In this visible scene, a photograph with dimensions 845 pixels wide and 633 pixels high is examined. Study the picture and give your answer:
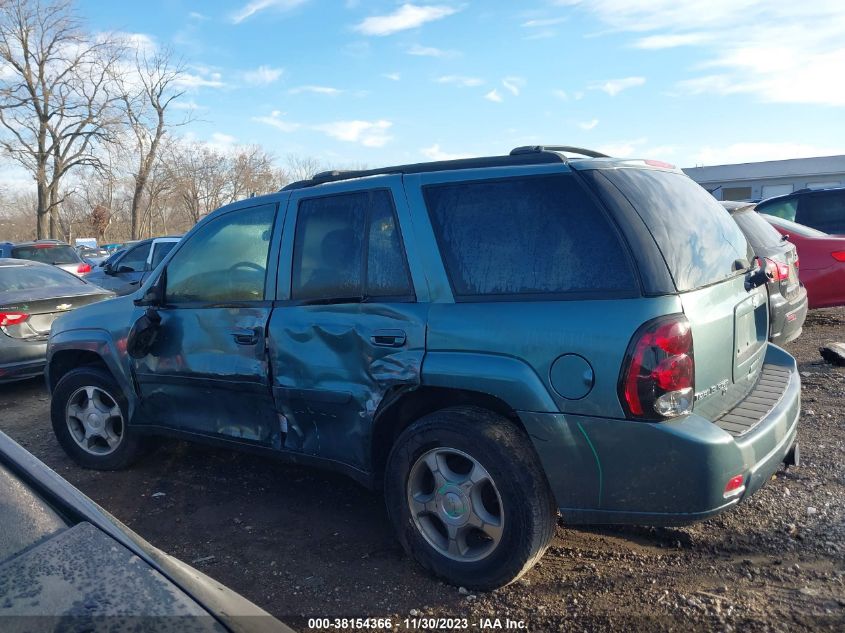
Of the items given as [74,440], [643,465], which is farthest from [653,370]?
[74,440]

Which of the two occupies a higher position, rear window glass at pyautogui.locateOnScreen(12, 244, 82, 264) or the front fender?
rear window glass at pyautogui.locateOnScreen(12, 244, 82, 264)

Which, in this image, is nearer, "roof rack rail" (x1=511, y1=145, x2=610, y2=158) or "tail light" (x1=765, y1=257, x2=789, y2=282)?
"roof rack rail" (x1=511, y1=145, x2=610, y2=158)

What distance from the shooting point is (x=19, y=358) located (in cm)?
690

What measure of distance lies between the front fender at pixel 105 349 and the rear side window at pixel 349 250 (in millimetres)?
1541

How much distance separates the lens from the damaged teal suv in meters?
2.65

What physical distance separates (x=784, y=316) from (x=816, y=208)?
5296mm

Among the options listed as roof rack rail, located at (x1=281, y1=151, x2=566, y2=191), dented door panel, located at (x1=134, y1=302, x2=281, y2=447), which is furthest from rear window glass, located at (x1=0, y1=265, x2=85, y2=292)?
roof rack rail, located at (x1=281, y1=151, x2=566, y2=191)

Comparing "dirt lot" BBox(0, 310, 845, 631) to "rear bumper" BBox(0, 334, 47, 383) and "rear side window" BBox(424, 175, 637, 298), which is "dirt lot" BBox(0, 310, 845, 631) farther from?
"rear bumper" BBox(0, 334, 47, 383)

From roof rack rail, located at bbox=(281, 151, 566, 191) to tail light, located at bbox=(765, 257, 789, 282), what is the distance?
3209 mm

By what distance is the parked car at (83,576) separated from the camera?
1404 mm

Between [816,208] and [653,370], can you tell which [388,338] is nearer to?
[653,370]

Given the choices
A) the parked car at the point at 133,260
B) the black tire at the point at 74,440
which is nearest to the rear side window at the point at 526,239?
the black tire at the point at 74,440

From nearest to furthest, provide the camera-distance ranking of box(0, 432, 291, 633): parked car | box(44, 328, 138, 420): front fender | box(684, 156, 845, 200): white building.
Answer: box(0, 432, 291, 633): parked car < box(44, 328, 138, 420): front fender < box(684, 156, 845, 200): white building

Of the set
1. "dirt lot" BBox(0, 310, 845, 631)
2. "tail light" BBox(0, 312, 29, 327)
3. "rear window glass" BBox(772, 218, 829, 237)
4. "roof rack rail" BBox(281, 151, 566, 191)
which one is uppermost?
"roof rack rail" BBox(281, 151, 566, 191)
